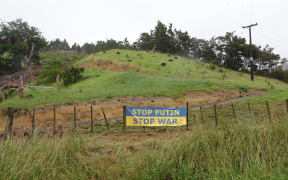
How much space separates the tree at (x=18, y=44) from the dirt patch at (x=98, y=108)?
87.6ft

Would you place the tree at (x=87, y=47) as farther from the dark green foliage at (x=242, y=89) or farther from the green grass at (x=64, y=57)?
the dark green foliage at (x=242, y=89)

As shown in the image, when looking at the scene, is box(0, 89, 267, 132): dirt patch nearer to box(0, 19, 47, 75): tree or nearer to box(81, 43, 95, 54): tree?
box(0, 19, 47, 75): tree

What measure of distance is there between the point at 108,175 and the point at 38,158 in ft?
4.84

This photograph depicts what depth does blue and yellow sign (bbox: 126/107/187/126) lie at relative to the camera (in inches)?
326

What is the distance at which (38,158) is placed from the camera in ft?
13.4

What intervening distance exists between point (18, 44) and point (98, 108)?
1339 inches

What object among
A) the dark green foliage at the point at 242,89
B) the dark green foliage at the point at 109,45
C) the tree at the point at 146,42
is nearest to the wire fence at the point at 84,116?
the dark green foliage at the point at 242,89

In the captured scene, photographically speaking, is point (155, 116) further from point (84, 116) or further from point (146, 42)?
point (146, 42)

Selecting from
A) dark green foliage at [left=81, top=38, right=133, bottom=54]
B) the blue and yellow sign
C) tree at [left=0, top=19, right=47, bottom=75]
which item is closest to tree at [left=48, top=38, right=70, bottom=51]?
dark green foliage at [left=81, top=38, right=133, bottom=54]

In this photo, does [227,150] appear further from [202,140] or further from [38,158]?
[38,158]

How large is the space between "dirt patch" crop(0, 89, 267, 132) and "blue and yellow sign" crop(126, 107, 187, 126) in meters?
3.21

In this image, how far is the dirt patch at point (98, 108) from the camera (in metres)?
10.5

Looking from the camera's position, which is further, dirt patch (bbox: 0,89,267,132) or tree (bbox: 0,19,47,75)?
tree (bbox: 0,19,47,75)

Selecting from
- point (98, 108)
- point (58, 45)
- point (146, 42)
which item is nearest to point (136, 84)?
point (98, 108)
